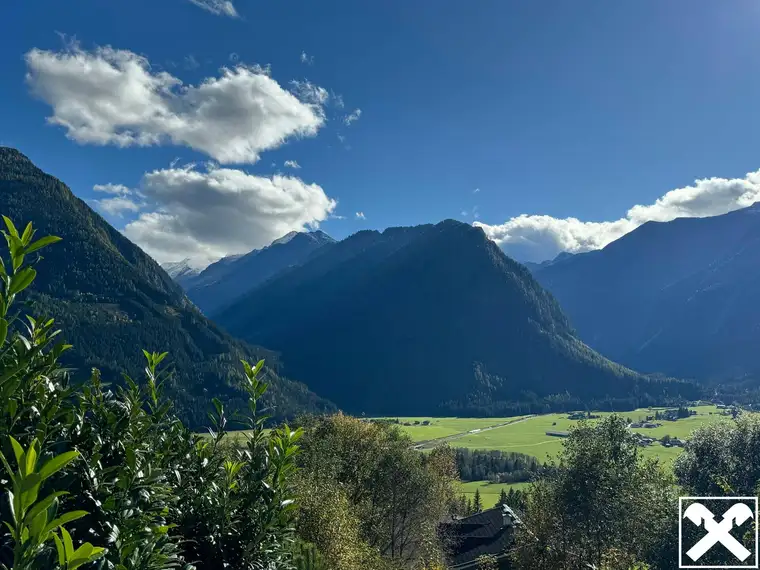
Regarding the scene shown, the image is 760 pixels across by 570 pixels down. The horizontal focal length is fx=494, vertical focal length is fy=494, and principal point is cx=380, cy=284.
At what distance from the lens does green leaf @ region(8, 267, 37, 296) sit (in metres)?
5.09

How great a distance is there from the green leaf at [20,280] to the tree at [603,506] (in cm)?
3330

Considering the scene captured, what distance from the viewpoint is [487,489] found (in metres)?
135

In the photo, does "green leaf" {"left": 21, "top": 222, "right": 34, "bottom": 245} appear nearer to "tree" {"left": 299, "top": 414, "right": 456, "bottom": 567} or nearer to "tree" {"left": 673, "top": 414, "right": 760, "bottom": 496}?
"tree" {"left": 673, "top": 414, "right": 760, "bottom": 496}

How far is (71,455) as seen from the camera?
11.8 ft

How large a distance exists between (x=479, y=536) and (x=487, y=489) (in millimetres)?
76498

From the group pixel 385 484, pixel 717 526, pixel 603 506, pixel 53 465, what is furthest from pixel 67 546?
pixel 385 484

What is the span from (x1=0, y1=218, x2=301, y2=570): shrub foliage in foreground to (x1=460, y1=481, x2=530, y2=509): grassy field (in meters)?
119

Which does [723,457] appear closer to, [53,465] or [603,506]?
[603,506]

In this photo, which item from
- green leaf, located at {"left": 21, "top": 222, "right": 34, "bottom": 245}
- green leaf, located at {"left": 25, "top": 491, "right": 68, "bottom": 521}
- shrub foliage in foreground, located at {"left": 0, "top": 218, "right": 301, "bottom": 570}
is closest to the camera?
green leaf, located at {"left": 25, "top": 491, "right": 68, "bottom": 521}

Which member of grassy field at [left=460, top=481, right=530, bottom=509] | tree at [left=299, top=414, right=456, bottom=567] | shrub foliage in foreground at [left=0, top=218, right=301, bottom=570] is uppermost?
shrub foliage in foreground at [left=0, top=218, right=301, bottom=570]

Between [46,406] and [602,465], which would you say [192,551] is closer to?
[46,406]

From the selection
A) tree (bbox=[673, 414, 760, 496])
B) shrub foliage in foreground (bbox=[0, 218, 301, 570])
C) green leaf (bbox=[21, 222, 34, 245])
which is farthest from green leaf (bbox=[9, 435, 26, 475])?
tree (bbox=[673, 414, 760, 496])

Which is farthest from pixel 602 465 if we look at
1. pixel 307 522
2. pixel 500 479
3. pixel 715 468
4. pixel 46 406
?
pixel 500 479

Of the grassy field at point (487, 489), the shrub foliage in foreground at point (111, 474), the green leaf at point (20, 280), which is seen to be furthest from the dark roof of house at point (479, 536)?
the green leaf at point (20, 280)
